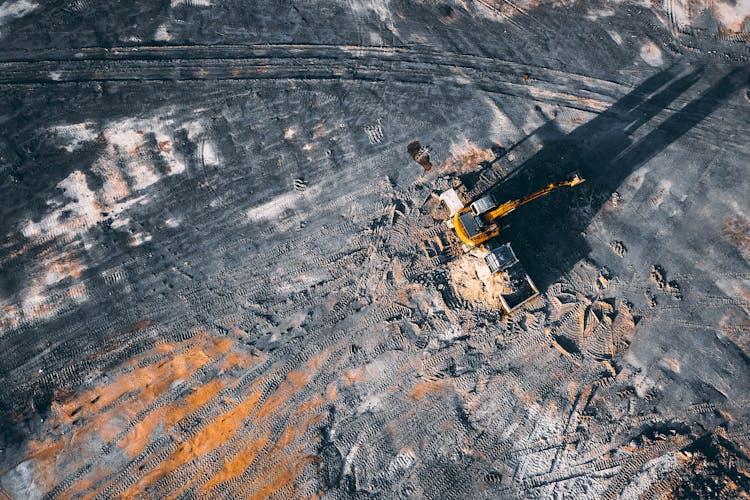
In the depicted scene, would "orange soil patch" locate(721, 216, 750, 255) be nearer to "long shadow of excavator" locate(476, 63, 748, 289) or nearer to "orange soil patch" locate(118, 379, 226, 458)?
"long shadow of excavator" locate(476, 63, 748, 289)

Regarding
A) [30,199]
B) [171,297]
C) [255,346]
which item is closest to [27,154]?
[30,199]

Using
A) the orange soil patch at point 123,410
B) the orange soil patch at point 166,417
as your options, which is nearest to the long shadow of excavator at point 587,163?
the orange soil patch at point 166,417

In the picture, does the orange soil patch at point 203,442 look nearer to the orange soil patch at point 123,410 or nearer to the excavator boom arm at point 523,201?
the orange soil patch at point 123,410

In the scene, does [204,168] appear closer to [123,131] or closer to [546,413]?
[123,131]

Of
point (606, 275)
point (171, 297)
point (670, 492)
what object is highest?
point (606, 275)

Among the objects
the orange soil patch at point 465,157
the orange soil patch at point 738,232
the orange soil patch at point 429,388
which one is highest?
the orange soil patch at point 465,157

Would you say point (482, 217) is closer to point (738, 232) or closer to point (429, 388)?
point (429, 388)

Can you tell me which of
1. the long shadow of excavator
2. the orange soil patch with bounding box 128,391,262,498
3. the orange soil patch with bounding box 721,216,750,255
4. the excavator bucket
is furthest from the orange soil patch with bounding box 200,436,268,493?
the orange soil patch with bounding box 721,216,750,255
